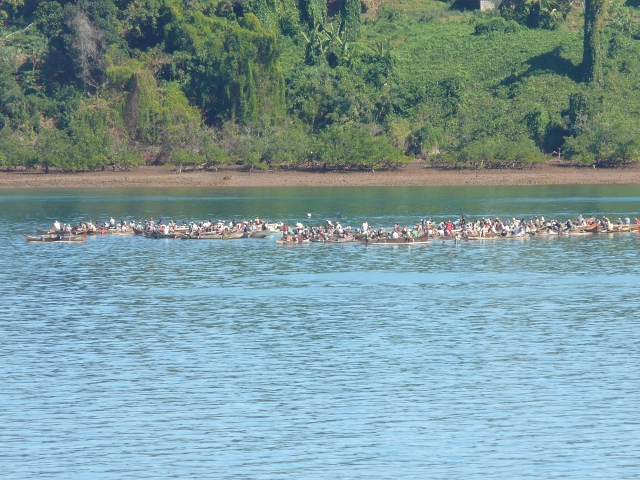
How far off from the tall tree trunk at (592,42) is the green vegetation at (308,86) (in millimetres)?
192

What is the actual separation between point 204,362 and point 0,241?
44.4 m

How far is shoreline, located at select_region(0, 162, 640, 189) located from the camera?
11762 cm

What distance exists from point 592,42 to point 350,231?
61817 mm

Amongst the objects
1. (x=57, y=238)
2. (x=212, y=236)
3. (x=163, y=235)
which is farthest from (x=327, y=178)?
(x=57, y=238)

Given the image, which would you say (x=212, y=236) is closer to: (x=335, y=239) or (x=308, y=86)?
(x=335, y=239)

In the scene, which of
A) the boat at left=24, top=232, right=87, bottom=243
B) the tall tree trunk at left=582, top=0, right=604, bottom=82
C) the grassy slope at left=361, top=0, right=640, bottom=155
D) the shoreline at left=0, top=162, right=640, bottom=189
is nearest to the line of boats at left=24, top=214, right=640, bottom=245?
the boat at left=24, top=232, right=87, bottom=243

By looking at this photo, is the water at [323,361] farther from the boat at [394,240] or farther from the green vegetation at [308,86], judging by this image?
the green vegetation at [308,86]

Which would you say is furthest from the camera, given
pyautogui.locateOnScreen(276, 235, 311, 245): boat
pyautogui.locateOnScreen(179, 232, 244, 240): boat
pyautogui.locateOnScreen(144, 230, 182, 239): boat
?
pyautogui.locateOnScreen(144, 230, 182, 239): boat

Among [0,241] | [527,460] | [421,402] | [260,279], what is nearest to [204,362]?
[421,402]

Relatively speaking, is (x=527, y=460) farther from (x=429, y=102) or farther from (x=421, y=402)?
(x=429, y=102)

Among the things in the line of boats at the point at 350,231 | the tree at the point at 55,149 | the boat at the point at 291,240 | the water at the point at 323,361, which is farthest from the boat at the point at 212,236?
the tree at the point at 55,149

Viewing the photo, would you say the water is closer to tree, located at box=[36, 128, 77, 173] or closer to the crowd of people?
the crowd of people

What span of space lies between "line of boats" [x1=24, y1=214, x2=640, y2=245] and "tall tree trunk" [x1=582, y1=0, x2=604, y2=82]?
159 feet

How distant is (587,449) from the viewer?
1289 inches
